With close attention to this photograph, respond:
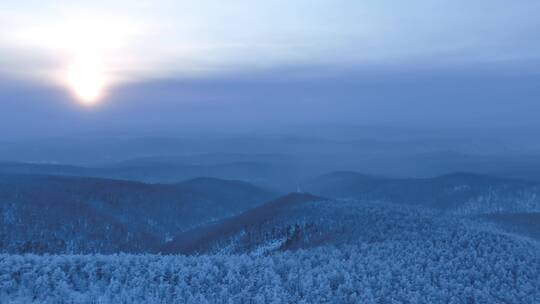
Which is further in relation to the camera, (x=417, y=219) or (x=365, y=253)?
(x=417, y=219)

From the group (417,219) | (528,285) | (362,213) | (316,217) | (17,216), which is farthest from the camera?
(17,216)

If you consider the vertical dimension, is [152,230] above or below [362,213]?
below

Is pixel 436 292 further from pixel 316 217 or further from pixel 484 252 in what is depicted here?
pixel 316 217

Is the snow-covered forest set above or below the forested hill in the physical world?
above

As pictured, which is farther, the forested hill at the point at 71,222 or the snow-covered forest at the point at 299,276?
the forested hill at the point at 71,222

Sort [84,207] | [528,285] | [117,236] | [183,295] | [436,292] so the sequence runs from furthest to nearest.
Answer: [84,207] → [117,236] → [528,285] → [436,292] → [183,295]

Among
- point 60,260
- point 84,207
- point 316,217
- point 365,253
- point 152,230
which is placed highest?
point 60,260

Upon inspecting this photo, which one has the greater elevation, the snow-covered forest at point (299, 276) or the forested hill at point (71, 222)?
the snow-covered forest at point (299, 276)

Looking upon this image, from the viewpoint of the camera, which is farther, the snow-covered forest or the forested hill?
the forested hill

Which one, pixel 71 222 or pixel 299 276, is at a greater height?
pixel 299 276

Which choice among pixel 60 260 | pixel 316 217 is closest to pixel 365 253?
pixel 60 260

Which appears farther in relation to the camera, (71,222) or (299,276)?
(71,222)
